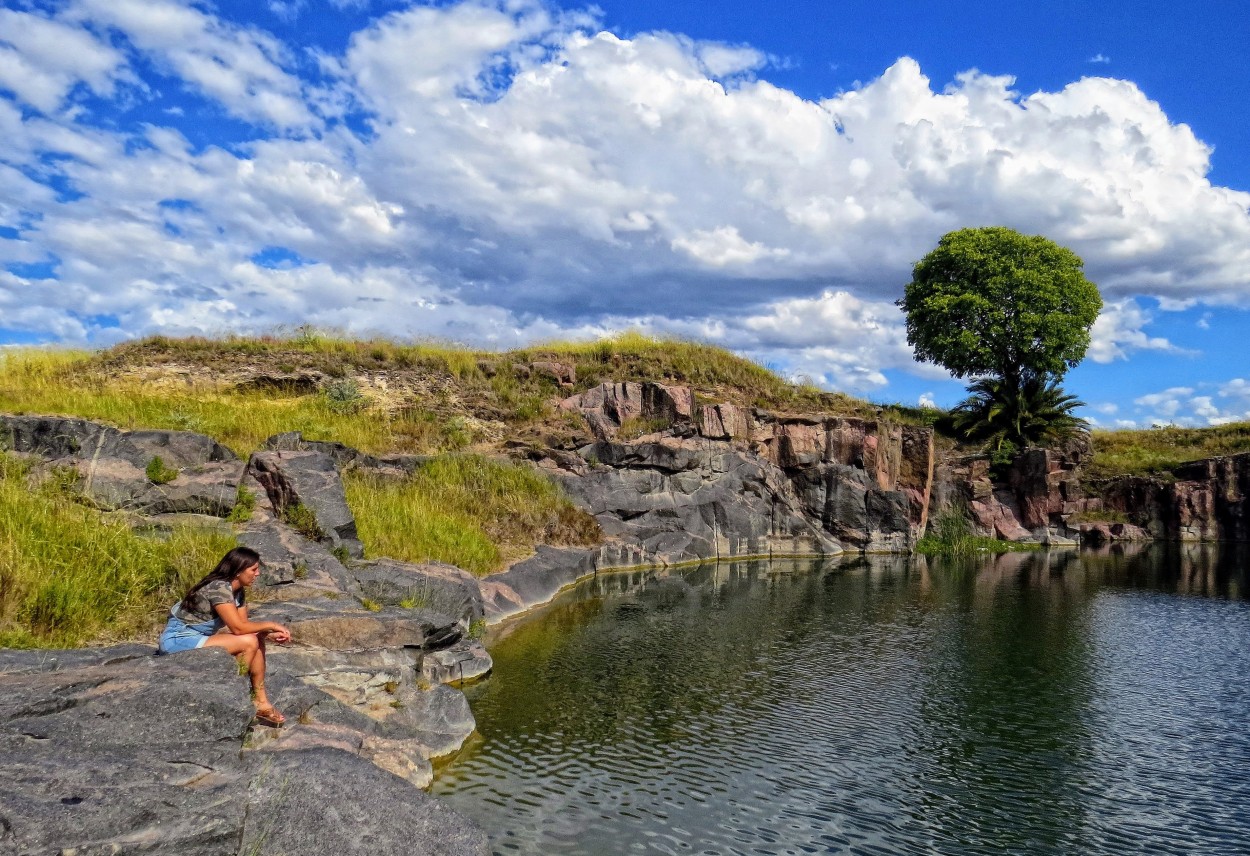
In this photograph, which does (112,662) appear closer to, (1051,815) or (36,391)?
(1051,815)

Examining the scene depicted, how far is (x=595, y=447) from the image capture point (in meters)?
31.4

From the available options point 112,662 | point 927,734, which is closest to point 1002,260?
point 927,734

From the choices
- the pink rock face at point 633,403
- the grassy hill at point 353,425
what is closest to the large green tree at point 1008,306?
the grassy hill at point 353,425

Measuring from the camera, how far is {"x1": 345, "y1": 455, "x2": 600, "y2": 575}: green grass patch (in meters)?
18.5

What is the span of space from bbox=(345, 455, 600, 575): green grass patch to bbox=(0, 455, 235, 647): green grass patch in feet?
18.2

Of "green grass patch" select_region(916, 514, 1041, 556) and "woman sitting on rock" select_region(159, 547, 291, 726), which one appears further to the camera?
"green grass patch" select_region(916, 514, 1041, 556)

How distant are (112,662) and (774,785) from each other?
7019 mm

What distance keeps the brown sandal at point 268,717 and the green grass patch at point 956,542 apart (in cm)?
3229

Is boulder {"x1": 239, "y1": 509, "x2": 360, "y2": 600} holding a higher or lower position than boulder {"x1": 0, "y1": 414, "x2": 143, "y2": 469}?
lower

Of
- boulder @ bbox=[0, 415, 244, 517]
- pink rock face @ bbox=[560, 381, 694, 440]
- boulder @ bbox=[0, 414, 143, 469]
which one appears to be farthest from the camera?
pink rock face @ bbox=[560, 381, 694, 440]

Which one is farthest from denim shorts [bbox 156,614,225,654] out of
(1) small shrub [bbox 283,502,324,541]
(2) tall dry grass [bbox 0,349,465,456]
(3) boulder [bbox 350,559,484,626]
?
(2) tall dry grass [bbox 0,349,465,456]

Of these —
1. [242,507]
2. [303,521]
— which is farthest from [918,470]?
[242,507]

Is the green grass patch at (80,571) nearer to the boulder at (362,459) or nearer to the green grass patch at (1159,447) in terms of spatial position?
the boulder at (362,459)

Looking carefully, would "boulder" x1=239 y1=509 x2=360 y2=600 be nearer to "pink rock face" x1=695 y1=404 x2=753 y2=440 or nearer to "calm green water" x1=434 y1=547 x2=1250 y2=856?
"calm green water" x1=434 y1=547 x2=1250 y2=856
